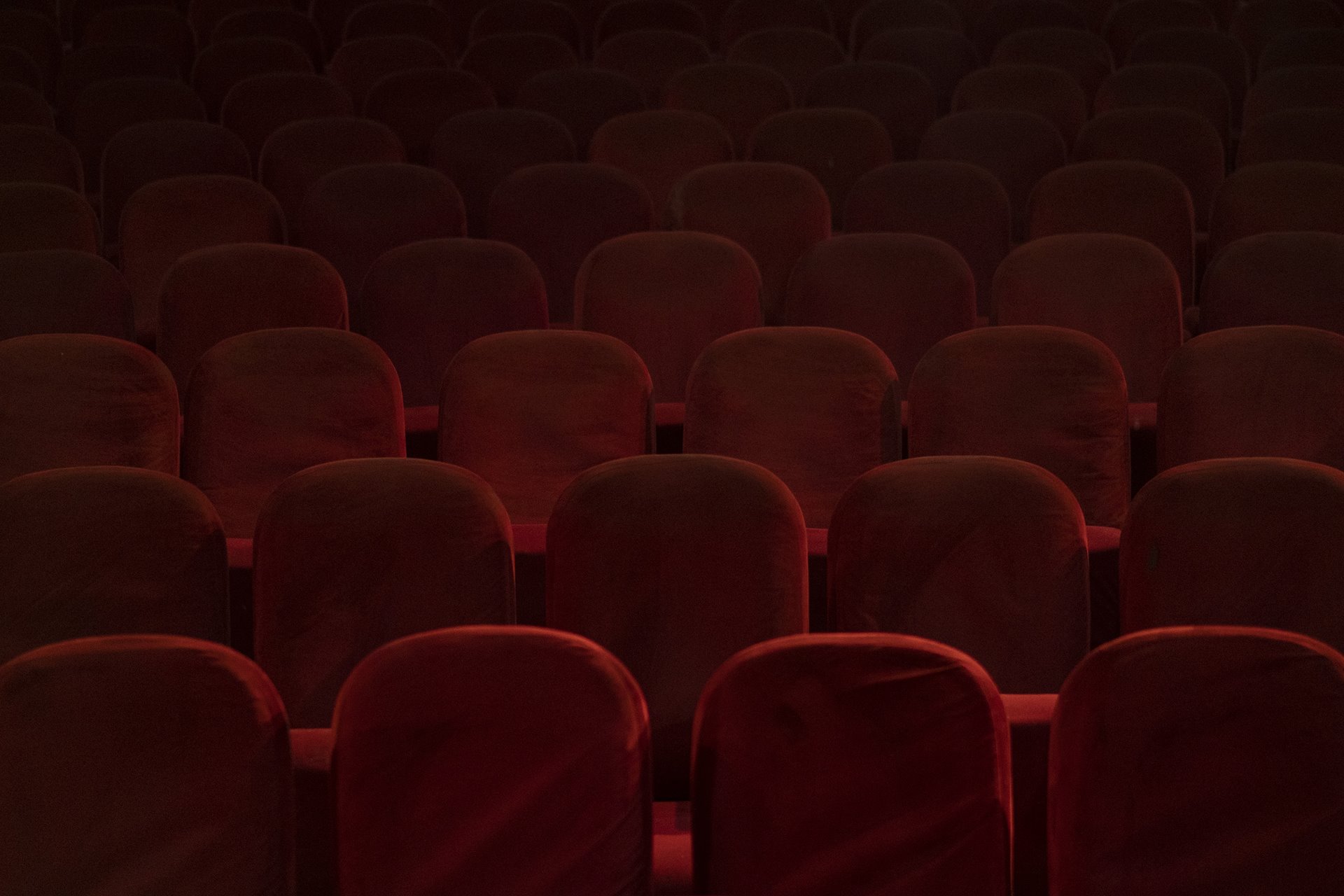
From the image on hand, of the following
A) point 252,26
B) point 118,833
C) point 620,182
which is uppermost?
point 252,26

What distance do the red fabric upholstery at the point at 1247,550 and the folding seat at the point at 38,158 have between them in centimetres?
134

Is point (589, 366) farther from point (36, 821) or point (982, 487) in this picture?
point (36, 821)

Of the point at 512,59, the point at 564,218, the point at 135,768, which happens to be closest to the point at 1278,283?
the point at 564,218

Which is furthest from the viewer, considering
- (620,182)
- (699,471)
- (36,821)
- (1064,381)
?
(620,182)

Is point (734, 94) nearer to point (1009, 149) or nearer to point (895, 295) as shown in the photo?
point (1009, 149)

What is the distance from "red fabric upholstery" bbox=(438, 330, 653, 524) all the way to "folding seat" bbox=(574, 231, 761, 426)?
22 centimetres

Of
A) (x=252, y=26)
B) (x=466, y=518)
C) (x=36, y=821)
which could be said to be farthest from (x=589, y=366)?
(x=252, y=26)

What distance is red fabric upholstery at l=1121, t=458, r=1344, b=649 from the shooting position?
934mm

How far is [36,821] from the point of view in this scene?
29.6 inches

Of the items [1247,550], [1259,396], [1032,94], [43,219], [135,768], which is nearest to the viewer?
[135,768]

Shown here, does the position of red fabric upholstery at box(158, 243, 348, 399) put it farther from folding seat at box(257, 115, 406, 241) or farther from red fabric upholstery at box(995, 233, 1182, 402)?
red fabric upholstery at box(995, 233, 1182, 402)

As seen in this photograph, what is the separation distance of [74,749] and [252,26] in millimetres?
1846

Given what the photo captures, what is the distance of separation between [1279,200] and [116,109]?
1410mm

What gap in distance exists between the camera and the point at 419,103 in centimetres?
205
